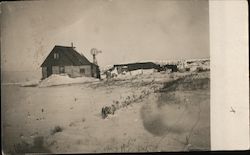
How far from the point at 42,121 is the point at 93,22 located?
25cm

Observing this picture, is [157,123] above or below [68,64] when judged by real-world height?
below

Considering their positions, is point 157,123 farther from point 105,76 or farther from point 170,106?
point 105,76

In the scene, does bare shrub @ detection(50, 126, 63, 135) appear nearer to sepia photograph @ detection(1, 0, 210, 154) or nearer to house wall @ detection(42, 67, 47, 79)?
sepia photograph @ detection(1, 0, 210, 154)

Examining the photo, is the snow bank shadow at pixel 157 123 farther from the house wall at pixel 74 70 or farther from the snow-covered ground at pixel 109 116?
the house wall at pixel 74 70

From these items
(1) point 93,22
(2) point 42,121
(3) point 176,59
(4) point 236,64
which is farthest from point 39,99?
(4) point 236,64

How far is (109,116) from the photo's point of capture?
0.68 meters

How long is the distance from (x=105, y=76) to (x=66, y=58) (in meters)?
0.10

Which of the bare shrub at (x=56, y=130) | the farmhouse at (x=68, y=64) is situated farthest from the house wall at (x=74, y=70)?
the bare shrub at (x=56, y=130)

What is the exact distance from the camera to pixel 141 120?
678 millimetres

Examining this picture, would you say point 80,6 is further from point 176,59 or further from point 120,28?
point 176,59

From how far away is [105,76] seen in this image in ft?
2.25

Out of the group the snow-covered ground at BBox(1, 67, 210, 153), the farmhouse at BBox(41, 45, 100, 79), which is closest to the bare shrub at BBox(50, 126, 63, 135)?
the snow-covered ground at BBox(1, 67, 210, 153)

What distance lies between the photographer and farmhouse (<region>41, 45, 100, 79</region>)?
688mm

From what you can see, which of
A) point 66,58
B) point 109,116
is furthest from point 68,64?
point 109,116
